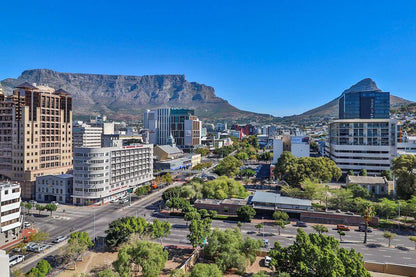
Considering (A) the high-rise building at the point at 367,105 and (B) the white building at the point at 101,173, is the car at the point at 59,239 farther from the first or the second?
(A) the high-rise building at the point at 367,105

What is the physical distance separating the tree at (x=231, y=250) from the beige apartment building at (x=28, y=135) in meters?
64.1

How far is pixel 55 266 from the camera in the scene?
37469 mm

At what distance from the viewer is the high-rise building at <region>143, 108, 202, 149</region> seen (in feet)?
589

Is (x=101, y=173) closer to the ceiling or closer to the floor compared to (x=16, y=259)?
closer to the ceiling

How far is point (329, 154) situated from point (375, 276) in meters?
84.6

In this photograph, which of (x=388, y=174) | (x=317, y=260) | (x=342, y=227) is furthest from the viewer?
(x=388, y=174)

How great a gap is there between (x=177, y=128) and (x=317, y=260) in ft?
524

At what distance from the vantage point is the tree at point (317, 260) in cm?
2631

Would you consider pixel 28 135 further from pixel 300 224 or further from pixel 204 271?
pixel 300 224

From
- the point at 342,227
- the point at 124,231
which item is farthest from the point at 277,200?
the point at 124,231

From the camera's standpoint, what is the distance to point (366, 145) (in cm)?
9712

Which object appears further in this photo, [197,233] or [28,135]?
[28,135]

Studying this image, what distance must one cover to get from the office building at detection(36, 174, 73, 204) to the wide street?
3.83 metres

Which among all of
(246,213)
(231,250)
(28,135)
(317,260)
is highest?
(28,135)
